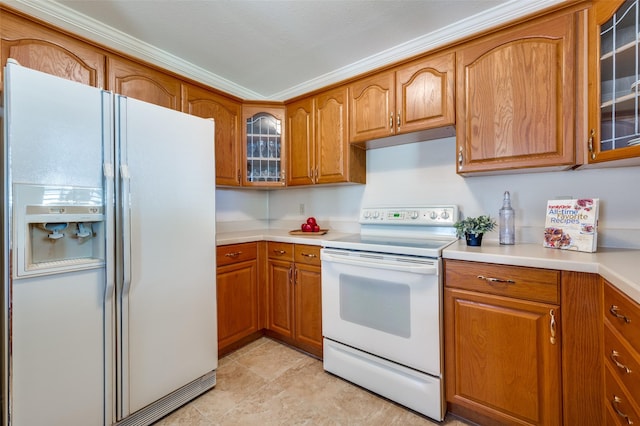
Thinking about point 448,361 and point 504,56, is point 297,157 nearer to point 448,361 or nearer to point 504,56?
point 504,56

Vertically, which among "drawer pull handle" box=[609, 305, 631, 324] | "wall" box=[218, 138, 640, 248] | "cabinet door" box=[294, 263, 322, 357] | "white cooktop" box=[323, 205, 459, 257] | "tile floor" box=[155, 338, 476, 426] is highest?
"wall" box=[218, 138, 640, 248]

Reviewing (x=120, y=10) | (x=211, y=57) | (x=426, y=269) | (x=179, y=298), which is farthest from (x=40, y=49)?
(x=426, y=269)

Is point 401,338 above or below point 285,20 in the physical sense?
below

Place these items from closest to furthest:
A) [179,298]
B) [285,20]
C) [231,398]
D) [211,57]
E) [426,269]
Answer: [426,269] → [179,298] → [231,398] → [285,20] → [211,57]

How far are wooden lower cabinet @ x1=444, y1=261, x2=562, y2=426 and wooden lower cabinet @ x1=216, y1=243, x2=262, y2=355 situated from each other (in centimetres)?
149

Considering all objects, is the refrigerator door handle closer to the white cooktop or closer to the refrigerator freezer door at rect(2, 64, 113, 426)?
the refrigerator freezer door at rect(2, 64, 113, 426)

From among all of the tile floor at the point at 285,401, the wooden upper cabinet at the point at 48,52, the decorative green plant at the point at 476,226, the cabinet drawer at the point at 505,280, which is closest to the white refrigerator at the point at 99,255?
the tile floor at the point at 285,401

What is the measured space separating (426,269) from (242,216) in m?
2.03

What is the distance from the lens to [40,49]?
151 cm

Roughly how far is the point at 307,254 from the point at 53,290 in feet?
4.58

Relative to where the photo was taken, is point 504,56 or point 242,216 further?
point 242,216

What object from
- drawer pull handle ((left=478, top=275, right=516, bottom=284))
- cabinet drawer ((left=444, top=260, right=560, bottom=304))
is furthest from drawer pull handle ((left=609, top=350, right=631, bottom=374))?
drawer pull handle ((left=478, top=275, right=516, bottom=284))

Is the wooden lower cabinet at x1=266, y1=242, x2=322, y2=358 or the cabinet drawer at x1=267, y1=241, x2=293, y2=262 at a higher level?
the cabinet drawer at x1=267, y1=241, x2=293, y2=262

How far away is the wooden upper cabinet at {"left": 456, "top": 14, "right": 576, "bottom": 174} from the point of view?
1413 mm
